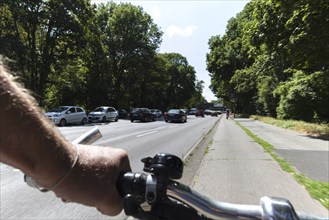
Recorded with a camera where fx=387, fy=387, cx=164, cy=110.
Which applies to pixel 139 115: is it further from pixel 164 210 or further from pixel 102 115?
pixel 164 210

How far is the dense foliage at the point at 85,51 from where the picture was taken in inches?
1332

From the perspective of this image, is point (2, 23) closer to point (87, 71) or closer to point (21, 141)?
point (87, 71)

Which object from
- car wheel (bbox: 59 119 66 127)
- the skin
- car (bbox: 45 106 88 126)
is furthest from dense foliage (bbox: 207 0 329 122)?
car wheel (bbox: 59 119 66 127)

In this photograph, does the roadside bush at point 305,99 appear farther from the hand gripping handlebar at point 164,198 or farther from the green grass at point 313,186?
the hand gripping handlebar at point 164,198

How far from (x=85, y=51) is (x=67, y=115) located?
11.2 m

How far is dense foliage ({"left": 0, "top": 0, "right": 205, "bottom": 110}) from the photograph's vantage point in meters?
33.8

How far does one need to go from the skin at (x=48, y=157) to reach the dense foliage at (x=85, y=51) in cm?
25

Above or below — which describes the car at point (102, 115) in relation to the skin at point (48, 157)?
below

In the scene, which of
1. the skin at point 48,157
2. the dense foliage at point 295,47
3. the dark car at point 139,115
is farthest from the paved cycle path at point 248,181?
the dark car at point 139,115

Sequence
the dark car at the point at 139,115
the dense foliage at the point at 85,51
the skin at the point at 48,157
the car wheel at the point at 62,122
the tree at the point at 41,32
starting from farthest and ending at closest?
1. the dark car at the point at 139,115
2. the dense foliage at the point at 85,51
3. the tree at the point at 41,32
4. the car wheel at the point at 62,122
5. the skin at the point at 48,157

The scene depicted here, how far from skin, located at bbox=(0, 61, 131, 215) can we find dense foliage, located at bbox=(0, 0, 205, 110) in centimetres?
25

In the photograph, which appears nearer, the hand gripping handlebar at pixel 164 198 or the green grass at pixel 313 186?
the hand gripping handlebar at pixel 164 198

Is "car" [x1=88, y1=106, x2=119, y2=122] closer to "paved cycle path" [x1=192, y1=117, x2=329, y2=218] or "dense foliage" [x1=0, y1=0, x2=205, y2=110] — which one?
"dense foliage" [x1=0, y1=0, x2=205, y2=110]

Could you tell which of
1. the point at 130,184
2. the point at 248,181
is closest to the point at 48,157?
the point at 130,184
